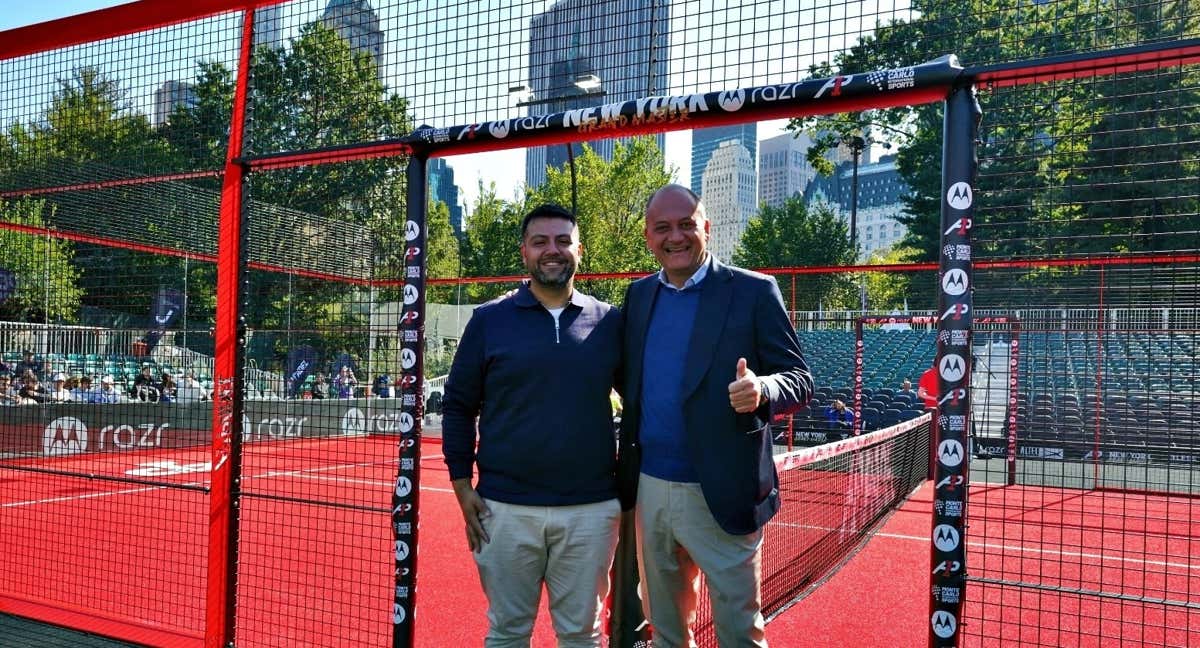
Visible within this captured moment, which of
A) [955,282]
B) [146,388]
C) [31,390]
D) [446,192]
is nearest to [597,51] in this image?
[955,282]

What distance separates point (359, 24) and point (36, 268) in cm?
1014

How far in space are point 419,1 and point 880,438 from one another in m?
6.55

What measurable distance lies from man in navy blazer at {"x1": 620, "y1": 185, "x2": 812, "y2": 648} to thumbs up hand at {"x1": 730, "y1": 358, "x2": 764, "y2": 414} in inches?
2.9

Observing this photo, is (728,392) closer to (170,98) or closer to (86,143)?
(170,98)

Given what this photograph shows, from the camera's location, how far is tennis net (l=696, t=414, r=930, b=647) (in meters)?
5.60

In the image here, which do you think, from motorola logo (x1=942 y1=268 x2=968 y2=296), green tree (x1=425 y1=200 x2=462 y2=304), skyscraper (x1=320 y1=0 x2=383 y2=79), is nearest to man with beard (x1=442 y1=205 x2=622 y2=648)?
motorola logo (x1=942 y1=268 x2=968 y2=296)

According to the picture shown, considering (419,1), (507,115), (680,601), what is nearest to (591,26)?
(507,115)

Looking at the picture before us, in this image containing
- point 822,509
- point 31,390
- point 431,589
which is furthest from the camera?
point 31,390

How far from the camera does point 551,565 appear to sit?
2947 mm

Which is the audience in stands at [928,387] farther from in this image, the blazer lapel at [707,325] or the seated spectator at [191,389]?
the blazer lapel at [707,325]

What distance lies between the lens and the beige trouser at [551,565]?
2.88 m

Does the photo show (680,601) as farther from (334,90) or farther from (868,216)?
(868,216)

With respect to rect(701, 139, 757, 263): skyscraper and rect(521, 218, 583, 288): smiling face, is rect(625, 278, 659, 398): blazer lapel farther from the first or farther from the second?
rect(701, 139, 757, 263): skyscraper

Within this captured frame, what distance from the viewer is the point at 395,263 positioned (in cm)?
430
